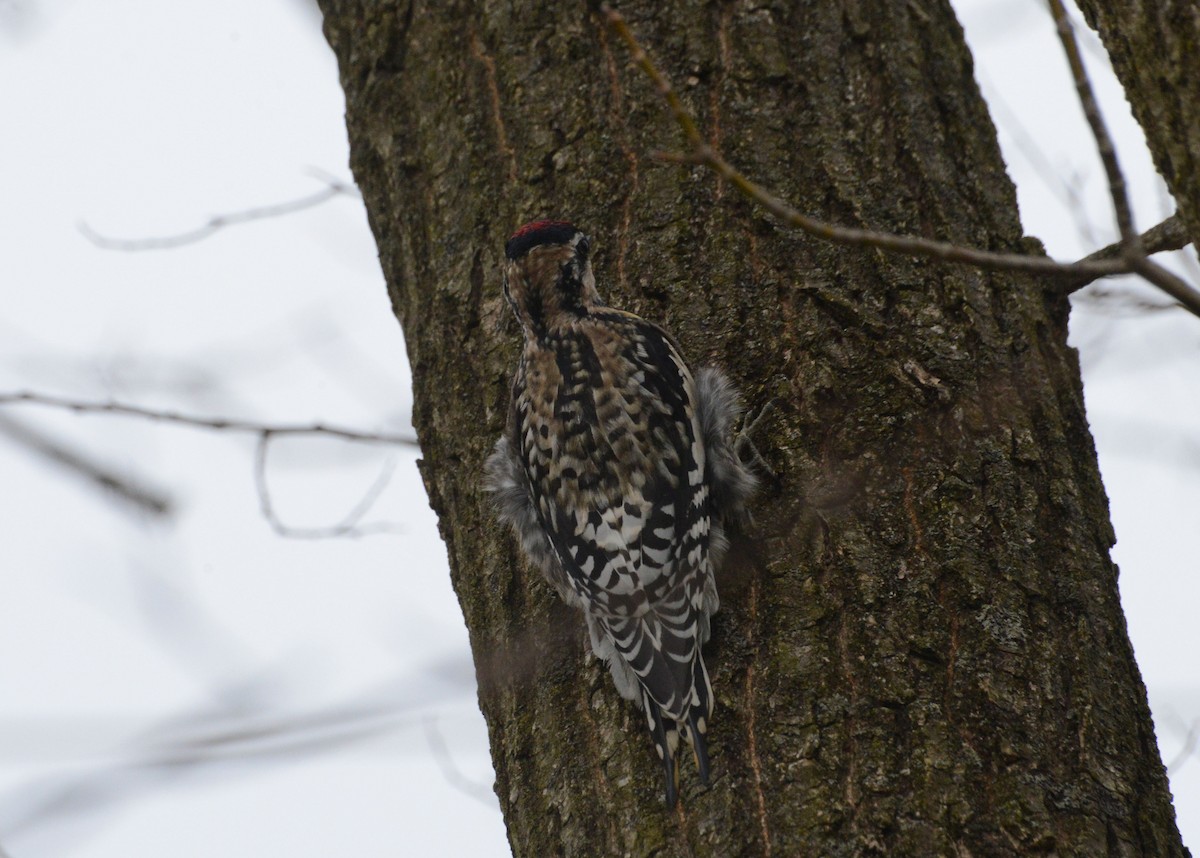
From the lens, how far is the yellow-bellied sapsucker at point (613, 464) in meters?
2.85

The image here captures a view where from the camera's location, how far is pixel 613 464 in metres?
3.17

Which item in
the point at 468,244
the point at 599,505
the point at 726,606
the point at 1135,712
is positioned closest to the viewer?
the point at 1135,712

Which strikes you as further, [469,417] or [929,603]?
[469,417]

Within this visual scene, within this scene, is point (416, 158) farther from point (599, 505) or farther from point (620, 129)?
point (599, 505)

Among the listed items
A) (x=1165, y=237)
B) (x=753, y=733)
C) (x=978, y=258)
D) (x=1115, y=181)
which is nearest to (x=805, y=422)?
(x=753, y=733)

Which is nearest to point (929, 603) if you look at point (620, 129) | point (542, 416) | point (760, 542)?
point (760, 542)

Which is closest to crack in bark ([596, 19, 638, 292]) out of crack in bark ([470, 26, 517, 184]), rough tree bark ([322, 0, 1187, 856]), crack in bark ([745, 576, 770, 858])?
rough tree bark ([322, 0, 1187, 856])

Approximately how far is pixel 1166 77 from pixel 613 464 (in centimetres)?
174

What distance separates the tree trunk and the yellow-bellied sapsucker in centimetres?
133

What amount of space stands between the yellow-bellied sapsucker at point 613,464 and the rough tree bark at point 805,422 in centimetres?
7

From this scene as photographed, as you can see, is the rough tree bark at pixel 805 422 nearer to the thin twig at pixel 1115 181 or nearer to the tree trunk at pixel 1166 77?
the tree trunk at pixel 1166 77

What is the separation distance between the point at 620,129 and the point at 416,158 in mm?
620

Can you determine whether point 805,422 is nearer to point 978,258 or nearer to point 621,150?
point 621,150

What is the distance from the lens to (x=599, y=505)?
312 centimetres
